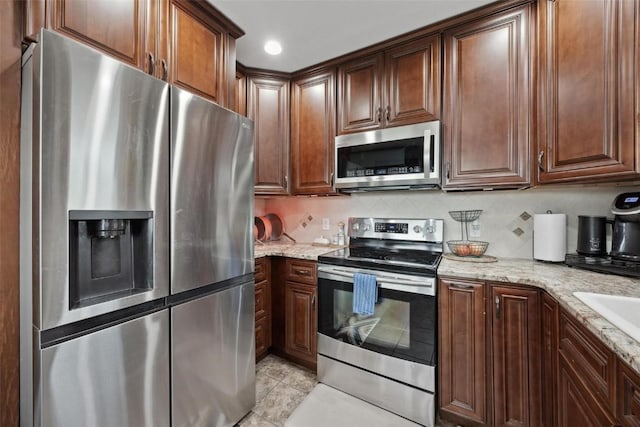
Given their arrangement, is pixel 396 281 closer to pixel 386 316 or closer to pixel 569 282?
pixel 386 316

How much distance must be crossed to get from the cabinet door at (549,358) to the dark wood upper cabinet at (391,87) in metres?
1.28

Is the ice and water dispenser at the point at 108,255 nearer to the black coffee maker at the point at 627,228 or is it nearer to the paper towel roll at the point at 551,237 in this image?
the paper towel roll at the point at 551,237

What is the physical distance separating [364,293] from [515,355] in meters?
0.83

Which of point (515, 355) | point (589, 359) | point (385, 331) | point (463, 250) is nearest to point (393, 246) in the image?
point (463, 250)

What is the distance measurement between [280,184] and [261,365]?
1.51 m


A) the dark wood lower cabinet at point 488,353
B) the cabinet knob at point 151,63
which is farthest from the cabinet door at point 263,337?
the cabinet knob at point 151,63

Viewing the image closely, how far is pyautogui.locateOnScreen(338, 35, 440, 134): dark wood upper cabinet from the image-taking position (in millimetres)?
1875

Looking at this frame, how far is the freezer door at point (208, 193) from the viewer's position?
1.23 m

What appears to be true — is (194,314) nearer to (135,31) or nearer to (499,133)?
(135,31)

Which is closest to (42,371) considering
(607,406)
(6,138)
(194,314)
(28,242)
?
(28,242)

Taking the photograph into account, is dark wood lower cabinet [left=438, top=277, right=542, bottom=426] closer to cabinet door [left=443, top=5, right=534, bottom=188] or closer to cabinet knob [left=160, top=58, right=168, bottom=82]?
cabinet door [left=443, top=5, right=534, bottom=188]

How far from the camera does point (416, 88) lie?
1920mm

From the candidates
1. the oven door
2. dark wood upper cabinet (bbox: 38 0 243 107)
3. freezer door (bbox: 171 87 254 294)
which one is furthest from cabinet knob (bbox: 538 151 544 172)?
dark wood upper cabinet (bbox: 38 0 243 107)

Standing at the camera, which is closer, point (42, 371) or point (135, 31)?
point (42, 371)
